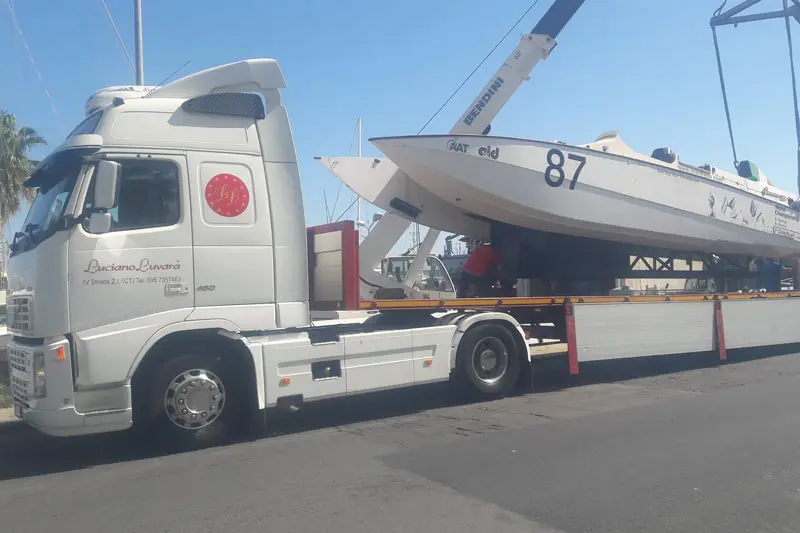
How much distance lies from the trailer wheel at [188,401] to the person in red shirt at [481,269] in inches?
216

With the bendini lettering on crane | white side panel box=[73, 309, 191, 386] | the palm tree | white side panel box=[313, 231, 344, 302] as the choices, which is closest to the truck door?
white side panel box=[73, 309, 191, 386]

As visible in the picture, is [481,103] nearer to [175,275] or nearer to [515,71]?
[515,71]

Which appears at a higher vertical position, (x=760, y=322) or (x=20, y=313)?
(x=20, y=313)

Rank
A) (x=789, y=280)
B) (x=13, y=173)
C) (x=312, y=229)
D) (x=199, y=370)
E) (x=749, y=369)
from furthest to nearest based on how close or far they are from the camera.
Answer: (x=13, y=173) → (x=789, y=280) → (x=749, y=369) → (x=312, y=229) → (x=199, y=370)

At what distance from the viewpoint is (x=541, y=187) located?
10.6 meters

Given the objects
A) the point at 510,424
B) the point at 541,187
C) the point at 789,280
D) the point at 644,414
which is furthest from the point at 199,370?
the point at 789,280

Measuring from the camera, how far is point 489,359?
9297 millimetres

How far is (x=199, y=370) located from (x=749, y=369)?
953 cm

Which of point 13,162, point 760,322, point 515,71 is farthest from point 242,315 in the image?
point 13,162

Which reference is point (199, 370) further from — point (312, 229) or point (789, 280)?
point (789, 280)

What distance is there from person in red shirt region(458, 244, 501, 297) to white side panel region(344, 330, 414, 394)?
341cm

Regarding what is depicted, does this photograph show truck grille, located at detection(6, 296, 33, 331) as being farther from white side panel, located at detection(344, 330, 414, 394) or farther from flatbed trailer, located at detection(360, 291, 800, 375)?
flatbed trailer, located at detection(360, 291, 800, 375)

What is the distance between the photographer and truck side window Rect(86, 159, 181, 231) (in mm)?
6598

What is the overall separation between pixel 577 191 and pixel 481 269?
1.96m
